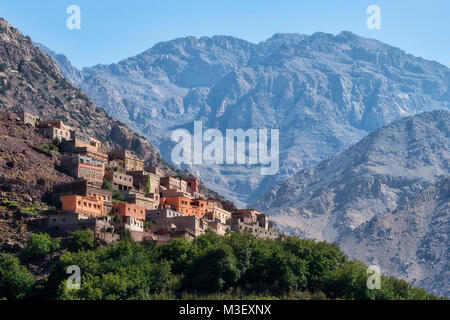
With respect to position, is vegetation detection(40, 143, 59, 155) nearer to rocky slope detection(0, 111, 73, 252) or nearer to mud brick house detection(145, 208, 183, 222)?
rocky slope detection(0, 111, 73, 252)

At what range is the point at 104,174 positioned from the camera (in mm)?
129625

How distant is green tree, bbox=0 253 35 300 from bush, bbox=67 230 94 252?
6543 mm

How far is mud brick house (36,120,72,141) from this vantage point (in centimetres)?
13688

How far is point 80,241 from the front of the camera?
105438 millimetres

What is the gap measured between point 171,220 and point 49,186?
16067 mm

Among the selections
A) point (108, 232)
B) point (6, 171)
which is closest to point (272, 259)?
point (108, 232)

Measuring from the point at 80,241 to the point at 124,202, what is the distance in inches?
733

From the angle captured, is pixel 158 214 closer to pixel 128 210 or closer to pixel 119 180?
pixel 128 210

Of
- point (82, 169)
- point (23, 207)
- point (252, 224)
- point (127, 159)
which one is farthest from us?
point (127, 159)

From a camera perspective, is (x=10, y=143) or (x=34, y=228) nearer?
(x=34, y=228)

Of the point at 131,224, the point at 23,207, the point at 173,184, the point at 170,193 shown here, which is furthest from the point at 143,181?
the point at 23,207

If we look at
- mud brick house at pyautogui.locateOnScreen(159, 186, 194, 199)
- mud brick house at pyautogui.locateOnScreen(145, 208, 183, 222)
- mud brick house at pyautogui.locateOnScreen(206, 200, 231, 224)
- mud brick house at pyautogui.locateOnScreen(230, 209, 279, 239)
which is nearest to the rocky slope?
mud brick house at pyautogui.locateOnScreen(145, 208, 183, 222)
